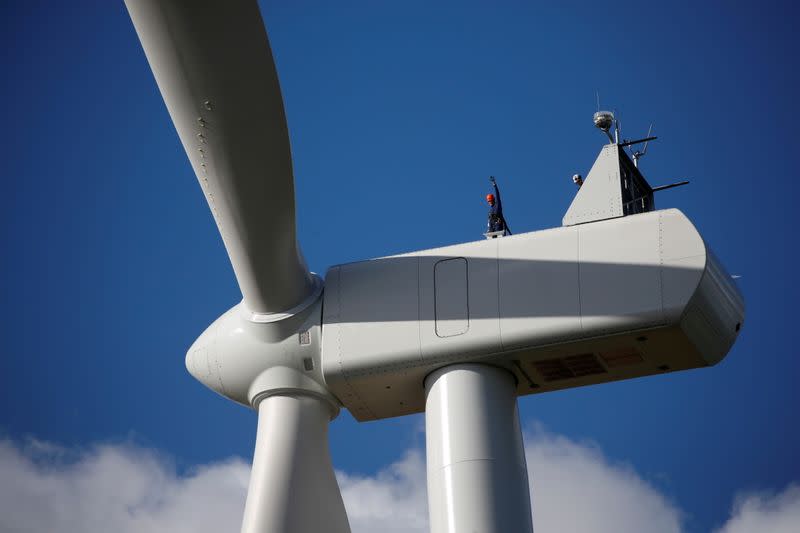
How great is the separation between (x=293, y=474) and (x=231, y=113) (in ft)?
21.5

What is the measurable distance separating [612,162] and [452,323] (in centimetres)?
435

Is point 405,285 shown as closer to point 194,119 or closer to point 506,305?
point 506,305

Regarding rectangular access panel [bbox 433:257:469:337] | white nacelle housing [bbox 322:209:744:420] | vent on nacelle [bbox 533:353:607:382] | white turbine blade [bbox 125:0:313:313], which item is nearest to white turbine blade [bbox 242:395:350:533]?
white nacelle housing [bbox 322:209:744:420]

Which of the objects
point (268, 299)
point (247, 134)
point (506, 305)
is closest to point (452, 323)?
point (506, 305)

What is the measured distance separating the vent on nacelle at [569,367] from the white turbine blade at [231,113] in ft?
15.2

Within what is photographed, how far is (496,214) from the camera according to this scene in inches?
834

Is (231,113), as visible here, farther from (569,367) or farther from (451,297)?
(569,367)

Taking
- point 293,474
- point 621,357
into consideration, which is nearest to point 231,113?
point 293,474

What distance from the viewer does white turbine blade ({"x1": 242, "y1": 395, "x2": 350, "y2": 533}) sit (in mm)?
18656

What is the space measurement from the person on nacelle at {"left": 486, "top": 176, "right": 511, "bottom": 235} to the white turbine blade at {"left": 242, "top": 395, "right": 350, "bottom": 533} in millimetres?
4490

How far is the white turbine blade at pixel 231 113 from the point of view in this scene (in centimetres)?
1462

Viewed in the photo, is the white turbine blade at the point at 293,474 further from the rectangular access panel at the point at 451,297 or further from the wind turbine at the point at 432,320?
the rectangular access panel at the point at 451,297

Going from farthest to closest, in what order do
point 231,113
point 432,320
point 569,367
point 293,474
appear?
point 293,474 → point 569,367 → point 432,320 → point 231,113

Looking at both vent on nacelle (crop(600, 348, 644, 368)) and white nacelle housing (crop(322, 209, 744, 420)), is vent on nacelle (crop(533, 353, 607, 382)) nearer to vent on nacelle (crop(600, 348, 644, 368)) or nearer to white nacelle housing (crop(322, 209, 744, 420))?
white nacelle housing (crop(322, 209, 744, 420))
